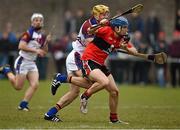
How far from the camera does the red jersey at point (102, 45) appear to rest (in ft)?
47.5

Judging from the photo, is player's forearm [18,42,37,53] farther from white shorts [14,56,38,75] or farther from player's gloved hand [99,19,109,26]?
player's gloved hand [99,19,109,26]

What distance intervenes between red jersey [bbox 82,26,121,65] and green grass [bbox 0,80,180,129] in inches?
48.6

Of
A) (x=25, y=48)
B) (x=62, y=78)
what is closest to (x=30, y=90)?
(x=25, y=48)

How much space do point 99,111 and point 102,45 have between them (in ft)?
11.8

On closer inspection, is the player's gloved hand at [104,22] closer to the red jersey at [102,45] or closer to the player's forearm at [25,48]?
the red jersey at [102,45]

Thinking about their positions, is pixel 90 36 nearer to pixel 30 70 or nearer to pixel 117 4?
pixel 30 70

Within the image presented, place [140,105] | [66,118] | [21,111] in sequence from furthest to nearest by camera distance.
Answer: [140,105]
[21,111]
[66,118]

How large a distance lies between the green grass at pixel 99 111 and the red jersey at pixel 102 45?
1.23m

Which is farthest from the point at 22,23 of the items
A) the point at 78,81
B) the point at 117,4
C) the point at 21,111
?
the point at 78,81

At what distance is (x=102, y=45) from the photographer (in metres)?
14.5

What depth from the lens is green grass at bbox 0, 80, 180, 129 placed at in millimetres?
14133

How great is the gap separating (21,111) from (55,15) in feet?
62.6

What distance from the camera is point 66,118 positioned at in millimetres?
15680

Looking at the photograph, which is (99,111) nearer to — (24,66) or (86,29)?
(24,66)
